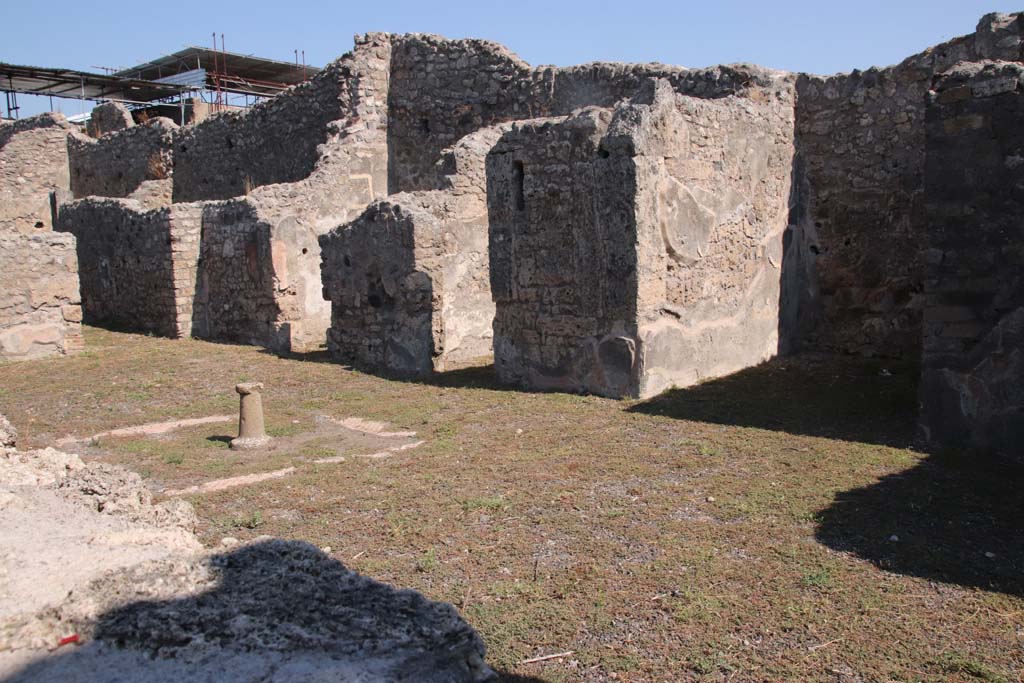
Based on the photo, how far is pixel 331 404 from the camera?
8.48 metres

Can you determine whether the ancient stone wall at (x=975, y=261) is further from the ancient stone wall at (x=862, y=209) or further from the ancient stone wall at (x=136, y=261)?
the ancient stone wall at (x=136, y=261)

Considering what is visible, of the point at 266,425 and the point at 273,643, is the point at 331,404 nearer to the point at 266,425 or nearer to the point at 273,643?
the point at 266,425

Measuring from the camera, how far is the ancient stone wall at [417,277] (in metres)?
9.82

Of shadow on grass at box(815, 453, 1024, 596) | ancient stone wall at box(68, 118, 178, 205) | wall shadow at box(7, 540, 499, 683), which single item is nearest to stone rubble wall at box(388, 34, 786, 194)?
ancient stone wall at box(68, 118, 178, 205)

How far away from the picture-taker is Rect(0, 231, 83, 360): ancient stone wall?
37.3ft

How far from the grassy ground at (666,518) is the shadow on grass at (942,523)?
0.02m

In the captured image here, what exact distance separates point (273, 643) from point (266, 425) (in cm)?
548

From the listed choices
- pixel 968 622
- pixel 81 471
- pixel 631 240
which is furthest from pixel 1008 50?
pixel 81 471

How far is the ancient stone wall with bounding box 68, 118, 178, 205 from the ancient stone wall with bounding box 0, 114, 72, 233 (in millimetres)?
352

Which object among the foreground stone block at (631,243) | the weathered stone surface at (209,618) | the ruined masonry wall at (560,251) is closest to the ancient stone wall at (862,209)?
the foreground stone block at (631,243)

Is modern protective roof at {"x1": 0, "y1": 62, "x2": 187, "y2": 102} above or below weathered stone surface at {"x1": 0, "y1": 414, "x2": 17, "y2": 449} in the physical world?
above

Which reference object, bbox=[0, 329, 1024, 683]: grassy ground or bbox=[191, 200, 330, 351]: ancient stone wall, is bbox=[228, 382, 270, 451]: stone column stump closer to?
bbox=[0, 329, 1024, 683]: grassy ground

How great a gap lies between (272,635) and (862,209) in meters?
8.74

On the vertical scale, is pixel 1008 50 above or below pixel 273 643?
above
